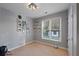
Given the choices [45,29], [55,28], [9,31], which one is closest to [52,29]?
[55,28]

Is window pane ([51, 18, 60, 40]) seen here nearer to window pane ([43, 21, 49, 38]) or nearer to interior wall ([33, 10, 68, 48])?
interior wall ([33, 10, 68, 48])

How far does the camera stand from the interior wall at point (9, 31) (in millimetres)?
2844

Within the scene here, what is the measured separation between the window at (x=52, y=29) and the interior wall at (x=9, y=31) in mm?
1538

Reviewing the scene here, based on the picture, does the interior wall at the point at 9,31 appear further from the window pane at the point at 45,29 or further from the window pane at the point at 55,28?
the window pane at the point at 55,28

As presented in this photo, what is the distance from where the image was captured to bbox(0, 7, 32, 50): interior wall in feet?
9.33

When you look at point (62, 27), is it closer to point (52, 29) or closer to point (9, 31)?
point (52, 29)

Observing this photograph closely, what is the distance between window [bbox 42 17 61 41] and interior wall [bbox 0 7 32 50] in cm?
154

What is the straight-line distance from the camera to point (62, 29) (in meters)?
3.55

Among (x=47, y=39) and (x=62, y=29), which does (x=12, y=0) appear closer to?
(x=62, y=29)

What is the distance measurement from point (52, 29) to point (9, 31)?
2204 mm

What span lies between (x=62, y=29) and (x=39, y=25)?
65.2 inches

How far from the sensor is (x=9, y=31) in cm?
316

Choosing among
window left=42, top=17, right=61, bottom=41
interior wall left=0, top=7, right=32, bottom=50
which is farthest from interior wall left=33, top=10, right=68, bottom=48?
interior wall left=0, top=7, right=32, bottom=50

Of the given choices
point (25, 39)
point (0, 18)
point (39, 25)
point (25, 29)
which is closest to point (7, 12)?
point (0, 18)
